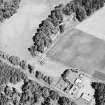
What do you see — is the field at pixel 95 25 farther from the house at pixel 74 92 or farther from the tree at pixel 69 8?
the house at pixel 74 92

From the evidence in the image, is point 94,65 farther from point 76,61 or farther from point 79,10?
point 79,10

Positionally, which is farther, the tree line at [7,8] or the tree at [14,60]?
the tree line at [7,8]

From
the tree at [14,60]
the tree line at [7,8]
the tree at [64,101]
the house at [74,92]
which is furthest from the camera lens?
the tree line at [7,8]

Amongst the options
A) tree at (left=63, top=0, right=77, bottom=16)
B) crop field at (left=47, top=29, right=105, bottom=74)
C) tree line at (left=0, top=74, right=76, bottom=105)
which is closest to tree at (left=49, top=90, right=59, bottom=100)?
tree line at (left=0, top=74, right=76, bottom=105)

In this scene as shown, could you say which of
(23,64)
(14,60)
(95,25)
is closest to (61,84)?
(23,64)

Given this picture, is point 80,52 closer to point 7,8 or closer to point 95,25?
point 95,25

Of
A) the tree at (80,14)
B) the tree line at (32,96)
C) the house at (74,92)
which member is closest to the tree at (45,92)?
the tree line at (32,96)

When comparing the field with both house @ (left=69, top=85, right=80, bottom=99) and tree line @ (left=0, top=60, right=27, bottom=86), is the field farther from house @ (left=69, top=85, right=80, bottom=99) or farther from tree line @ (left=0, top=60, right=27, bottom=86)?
tree line @ (left=0, top=60, right=27, bottom=86)

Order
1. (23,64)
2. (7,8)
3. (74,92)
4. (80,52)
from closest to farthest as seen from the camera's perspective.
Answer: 1. (74,92)
2. (23,64)
3. (80,52)
4. (7,8)

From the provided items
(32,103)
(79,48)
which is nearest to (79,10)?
(79,48)
